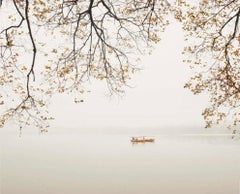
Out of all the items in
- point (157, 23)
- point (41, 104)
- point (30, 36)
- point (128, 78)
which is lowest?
point (41, 104)

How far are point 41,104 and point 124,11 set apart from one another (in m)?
2.94

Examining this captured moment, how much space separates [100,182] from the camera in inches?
1093

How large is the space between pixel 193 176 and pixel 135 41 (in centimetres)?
2419

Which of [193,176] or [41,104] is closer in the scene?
[41,104]

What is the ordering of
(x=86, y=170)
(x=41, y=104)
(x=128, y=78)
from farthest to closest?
(x=86, y=170)
(x=128, y=78)
(x=41, y=104)

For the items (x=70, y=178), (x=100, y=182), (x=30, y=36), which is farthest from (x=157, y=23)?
(x=70, y=178)

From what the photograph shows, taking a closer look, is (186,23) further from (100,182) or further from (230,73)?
(100,182)

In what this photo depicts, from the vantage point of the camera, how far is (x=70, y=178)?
97.3 ft

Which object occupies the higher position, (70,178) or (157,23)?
(157,23)

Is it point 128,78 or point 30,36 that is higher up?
point 30,36

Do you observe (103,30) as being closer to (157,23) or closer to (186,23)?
(157,23)

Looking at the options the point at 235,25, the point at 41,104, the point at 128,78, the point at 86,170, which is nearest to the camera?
the point at 235,25

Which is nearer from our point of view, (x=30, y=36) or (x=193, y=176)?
(x=30, y=36)

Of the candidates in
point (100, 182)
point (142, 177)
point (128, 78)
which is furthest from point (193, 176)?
point (128, 78)
